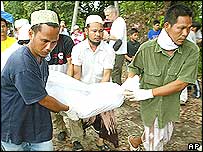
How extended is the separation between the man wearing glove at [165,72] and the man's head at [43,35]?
46.6 inches

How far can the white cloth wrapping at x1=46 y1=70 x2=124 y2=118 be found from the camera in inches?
134

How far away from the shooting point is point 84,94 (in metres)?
3.56

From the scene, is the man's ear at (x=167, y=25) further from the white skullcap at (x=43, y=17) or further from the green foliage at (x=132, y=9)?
the green foliage at (x=132, y=9)

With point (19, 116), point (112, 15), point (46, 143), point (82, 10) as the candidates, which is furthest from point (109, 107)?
point (82, 10)

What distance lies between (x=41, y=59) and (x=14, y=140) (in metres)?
0.56

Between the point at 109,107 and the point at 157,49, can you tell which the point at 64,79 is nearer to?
the point at 109,107

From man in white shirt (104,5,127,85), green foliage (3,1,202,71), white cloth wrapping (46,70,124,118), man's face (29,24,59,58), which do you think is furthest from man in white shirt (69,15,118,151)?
green foliage (3,1,202,71)

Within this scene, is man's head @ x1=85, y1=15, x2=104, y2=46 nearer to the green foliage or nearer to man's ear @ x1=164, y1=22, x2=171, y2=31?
man's ear @ x1=164, y1=22, x2=171, y2=31

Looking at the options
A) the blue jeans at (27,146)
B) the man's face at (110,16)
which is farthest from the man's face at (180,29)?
the man's face at (110,16)

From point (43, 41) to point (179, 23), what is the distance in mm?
1310

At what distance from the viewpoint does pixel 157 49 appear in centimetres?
326

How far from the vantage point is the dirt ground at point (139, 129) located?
4.42 metres

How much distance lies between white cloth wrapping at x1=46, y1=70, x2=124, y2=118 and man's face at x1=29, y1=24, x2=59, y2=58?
1.16m

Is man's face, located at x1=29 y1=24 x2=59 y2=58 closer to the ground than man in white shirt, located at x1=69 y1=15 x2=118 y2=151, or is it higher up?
higher up
